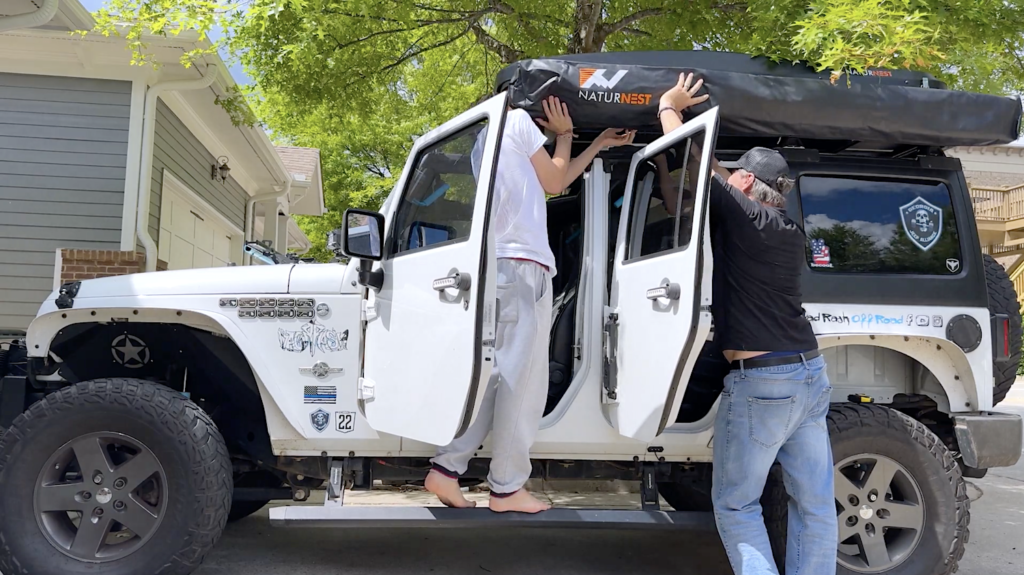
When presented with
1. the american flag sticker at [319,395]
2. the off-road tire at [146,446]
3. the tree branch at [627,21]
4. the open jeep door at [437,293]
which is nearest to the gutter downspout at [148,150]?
the tree branch at [627,21]

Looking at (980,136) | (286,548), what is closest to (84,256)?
(286,548)

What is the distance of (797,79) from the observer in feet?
12.5

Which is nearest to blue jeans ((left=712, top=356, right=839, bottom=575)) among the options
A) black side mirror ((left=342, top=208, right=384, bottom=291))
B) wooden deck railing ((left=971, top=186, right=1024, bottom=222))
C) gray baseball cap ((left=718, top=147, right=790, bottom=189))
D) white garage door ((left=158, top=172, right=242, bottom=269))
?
gray baseball cap ((left=718, top=147, right=790, bottom=189))

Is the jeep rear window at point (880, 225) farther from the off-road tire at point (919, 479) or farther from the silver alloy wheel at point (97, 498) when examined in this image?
the silver alloy wheel at point (97, 498)

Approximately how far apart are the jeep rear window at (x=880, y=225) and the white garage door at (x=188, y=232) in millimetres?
6726

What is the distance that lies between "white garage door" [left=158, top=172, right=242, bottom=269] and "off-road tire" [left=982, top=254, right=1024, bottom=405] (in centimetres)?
731

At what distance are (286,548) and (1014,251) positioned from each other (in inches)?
1018

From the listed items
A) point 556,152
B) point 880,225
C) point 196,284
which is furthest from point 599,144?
point 196,284

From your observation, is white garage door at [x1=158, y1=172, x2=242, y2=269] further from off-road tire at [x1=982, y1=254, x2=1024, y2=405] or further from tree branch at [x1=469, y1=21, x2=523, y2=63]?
off-road tire at [x1=982, y1=254, x2=1024, y2=405]

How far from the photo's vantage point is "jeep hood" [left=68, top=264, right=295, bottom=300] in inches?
153

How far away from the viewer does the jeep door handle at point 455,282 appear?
328 centimetres

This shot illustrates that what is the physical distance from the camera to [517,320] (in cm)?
357

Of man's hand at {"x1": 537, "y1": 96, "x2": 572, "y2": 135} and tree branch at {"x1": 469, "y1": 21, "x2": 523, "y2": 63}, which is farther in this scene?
tree branch at {"x1": 469, "y1": 21, "x2": 523, "y2": 63}

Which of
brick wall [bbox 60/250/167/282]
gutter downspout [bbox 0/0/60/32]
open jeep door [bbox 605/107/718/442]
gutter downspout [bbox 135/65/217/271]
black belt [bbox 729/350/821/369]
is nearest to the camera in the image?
open jeep door [bbox 605/107/718/442]
